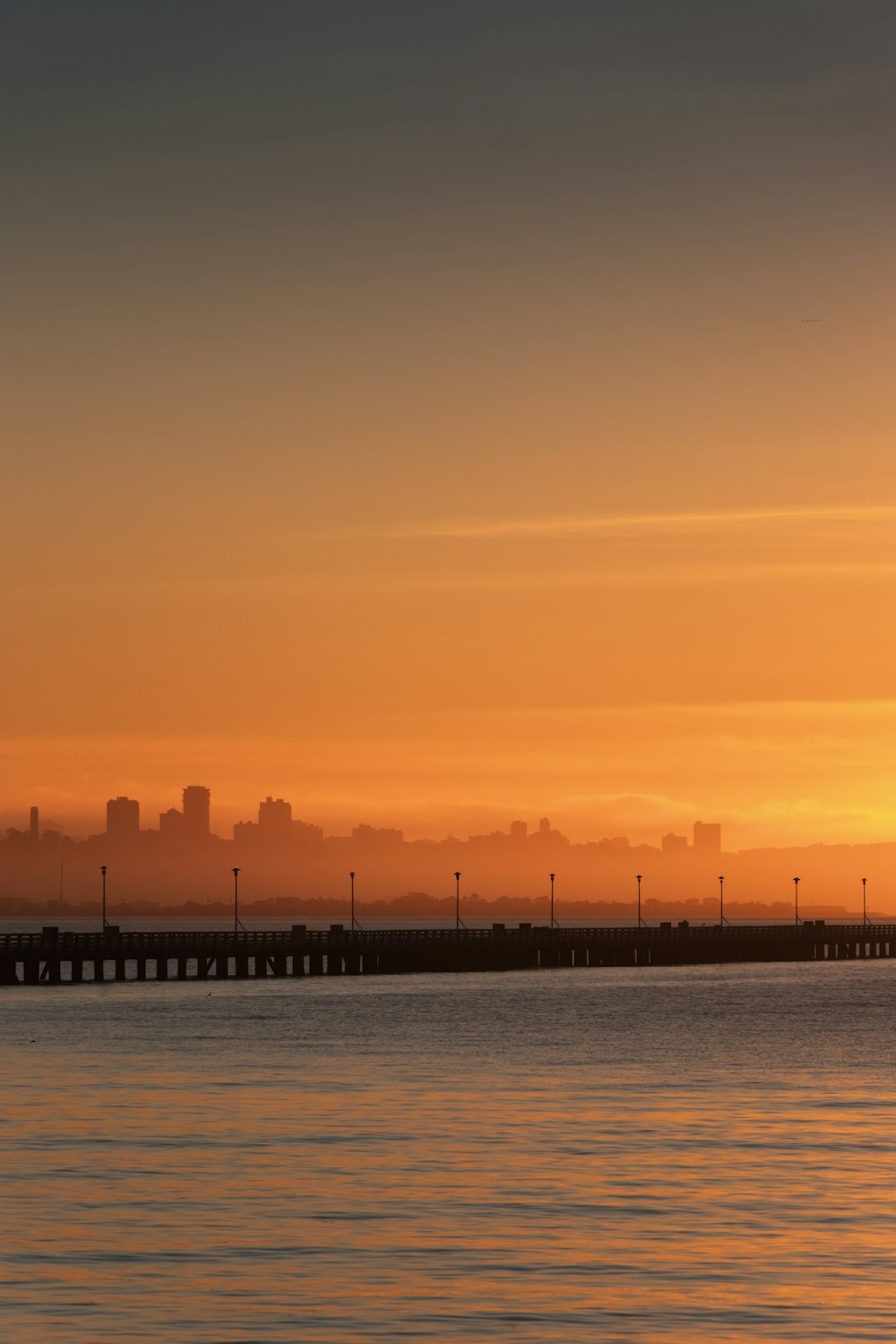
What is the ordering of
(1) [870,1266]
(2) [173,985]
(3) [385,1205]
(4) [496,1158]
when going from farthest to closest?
(2) [173,985] → (4) [496,1158] → (3) [385,1205] → (1) [870,1266]

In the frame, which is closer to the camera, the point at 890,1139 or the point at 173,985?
the point at 890,1139

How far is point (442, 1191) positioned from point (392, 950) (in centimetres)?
10676

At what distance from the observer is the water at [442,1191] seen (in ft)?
85.7

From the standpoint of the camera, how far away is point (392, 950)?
468ft

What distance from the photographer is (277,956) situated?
445 feet

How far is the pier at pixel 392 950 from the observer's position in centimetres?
12156

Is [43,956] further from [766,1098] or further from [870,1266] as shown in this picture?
[870,1266]

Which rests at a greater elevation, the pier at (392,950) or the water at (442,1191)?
the pier at (392,950)

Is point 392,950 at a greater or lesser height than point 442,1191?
greater

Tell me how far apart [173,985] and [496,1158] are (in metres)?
89.4

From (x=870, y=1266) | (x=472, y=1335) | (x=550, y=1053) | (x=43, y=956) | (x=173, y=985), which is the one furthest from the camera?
(x=173, y=985)

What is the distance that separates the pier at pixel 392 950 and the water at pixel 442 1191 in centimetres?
4518

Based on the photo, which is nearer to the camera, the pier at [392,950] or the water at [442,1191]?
the water at [442,1191]

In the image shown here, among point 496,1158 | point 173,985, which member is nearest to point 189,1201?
point 496,1158
